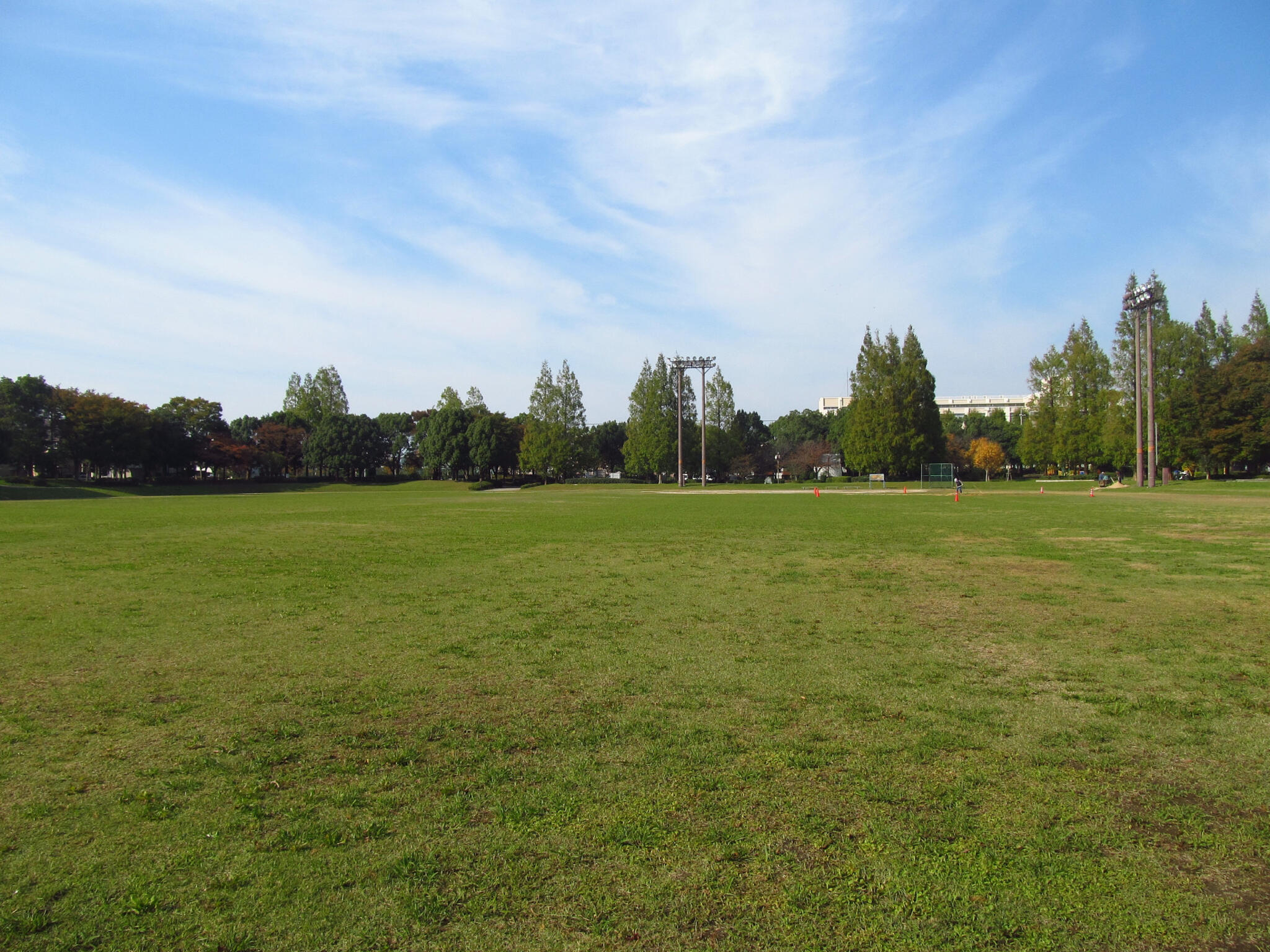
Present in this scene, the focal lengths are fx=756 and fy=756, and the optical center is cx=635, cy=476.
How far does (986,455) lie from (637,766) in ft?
355

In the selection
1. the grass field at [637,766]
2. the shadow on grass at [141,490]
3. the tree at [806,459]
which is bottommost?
the grass field at [637,766]

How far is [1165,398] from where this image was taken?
212ft

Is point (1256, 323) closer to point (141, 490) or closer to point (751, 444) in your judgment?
point (751, 444)

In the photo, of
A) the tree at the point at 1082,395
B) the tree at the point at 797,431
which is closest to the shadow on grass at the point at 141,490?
the tree at the point at 797,431

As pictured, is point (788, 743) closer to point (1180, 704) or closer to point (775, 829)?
point (775, 829)

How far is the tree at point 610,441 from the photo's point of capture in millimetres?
116938

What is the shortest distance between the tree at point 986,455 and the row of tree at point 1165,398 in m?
20.9

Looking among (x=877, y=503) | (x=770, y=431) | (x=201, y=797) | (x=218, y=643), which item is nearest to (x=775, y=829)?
(x=201, y=797)

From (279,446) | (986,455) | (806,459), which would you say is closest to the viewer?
(279,446)

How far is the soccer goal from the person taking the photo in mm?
72750

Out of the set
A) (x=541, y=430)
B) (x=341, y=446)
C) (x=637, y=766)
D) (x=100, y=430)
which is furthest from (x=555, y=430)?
(x=637, y=766)

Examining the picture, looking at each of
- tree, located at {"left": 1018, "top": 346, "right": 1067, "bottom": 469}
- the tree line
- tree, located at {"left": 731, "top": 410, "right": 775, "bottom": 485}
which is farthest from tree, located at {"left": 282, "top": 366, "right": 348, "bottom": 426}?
tree, located at {"left": 1018, "top": 346, "right": 1067, "bottom": 469}

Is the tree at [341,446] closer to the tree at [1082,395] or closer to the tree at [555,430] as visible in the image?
the tree at [555,430]

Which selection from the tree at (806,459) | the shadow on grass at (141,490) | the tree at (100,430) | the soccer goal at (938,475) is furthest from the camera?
the tree at (806,459)
